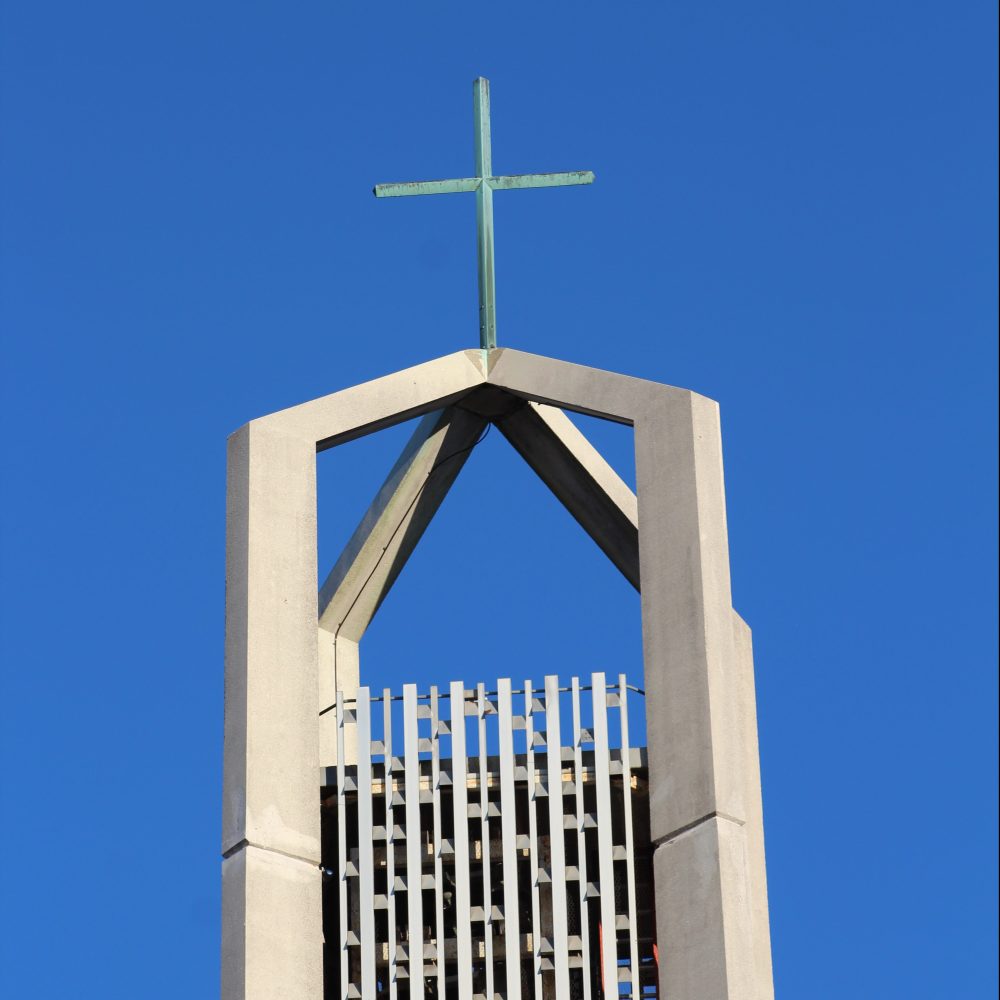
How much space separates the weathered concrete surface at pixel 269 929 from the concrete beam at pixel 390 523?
7.48ft

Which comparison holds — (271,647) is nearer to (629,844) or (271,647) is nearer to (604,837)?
(604,837)

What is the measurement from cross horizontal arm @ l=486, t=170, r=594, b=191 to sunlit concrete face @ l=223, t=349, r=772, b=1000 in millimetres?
1276

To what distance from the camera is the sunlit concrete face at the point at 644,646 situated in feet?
54.5

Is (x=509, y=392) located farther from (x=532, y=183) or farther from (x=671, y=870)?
(x=671, y=870)

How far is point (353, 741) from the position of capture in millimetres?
17641

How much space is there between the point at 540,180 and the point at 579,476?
2028 mm

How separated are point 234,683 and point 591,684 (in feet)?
7.15

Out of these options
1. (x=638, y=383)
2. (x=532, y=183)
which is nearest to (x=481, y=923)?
(x=638, y=383)

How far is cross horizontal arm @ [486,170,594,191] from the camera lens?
19.0 m

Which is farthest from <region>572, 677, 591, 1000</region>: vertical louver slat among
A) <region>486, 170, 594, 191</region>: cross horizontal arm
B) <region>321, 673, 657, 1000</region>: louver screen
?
<region>486, 170, 594, 191</region>: cross horizontal arm

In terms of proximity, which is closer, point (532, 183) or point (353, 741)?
point (353, 741)

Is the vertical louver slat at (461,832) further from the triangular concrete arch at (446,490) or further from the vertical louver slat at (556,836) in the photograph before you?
the triangular concrete arch at (446,490)

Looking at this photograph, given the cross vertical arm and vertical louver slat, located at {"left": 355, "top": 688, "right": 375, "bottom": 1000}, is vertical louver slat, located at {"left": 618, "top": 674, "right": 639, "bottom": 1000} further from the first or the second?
the cross vertical arm

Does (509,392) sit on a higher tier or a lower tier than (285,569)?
higher
